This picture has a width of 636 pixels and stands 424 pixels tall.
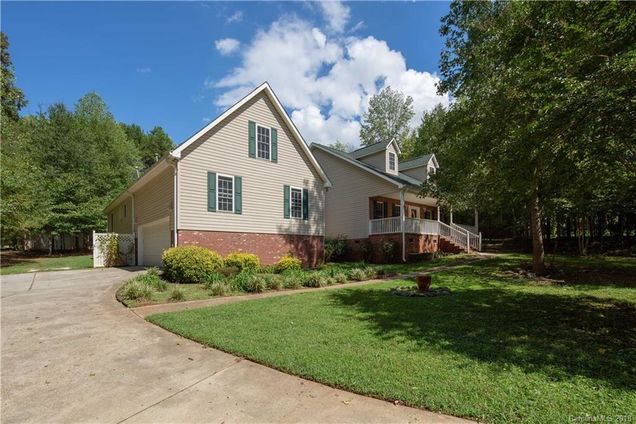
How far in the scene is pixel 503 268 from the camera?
49.9 ft

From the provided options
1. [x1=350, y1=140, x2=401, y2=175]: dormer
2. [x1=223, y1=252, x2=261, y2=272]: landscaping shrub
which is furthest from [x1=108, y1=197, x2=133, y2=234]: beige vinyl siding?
[x1=350, y1=140, x2=401, y2=175]: dormer

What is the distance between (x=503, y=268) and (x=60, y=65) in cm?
2056

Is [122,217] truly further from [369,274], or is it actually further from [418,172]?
[418,172]

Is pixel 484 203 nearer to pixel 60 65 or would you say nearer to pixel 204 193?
pixel 204 193

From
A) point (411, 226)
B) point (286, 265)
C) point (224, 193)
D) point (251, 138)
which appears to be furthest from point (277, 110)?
point (411, 226)

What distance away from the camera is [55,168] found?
3173 cm

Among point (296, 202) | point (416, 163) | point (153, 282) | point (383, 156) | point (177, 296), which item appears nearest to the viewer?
point (177, 296)

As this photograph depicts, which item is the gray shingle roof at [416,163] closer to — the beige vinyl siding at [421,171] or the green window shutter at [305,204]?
the beige vinyl siding at [421,171]

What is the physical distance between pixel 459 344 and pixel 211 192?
11625 millimetres

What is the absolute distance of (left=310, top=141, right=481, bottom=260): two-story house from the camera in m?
20.7

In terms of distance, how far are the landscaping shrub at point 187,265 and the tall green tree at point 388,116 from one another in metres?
32.7

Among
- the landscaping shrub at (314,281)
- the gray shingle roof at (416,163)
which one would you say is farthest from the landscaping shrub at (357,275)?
the gray shingle roof at (416,163)

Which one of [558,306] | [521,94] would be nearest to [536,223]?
[558,306]

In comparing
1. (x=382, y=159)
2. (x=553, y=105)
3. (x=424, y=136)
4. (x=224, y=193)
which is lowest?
(x=224, y=193)
